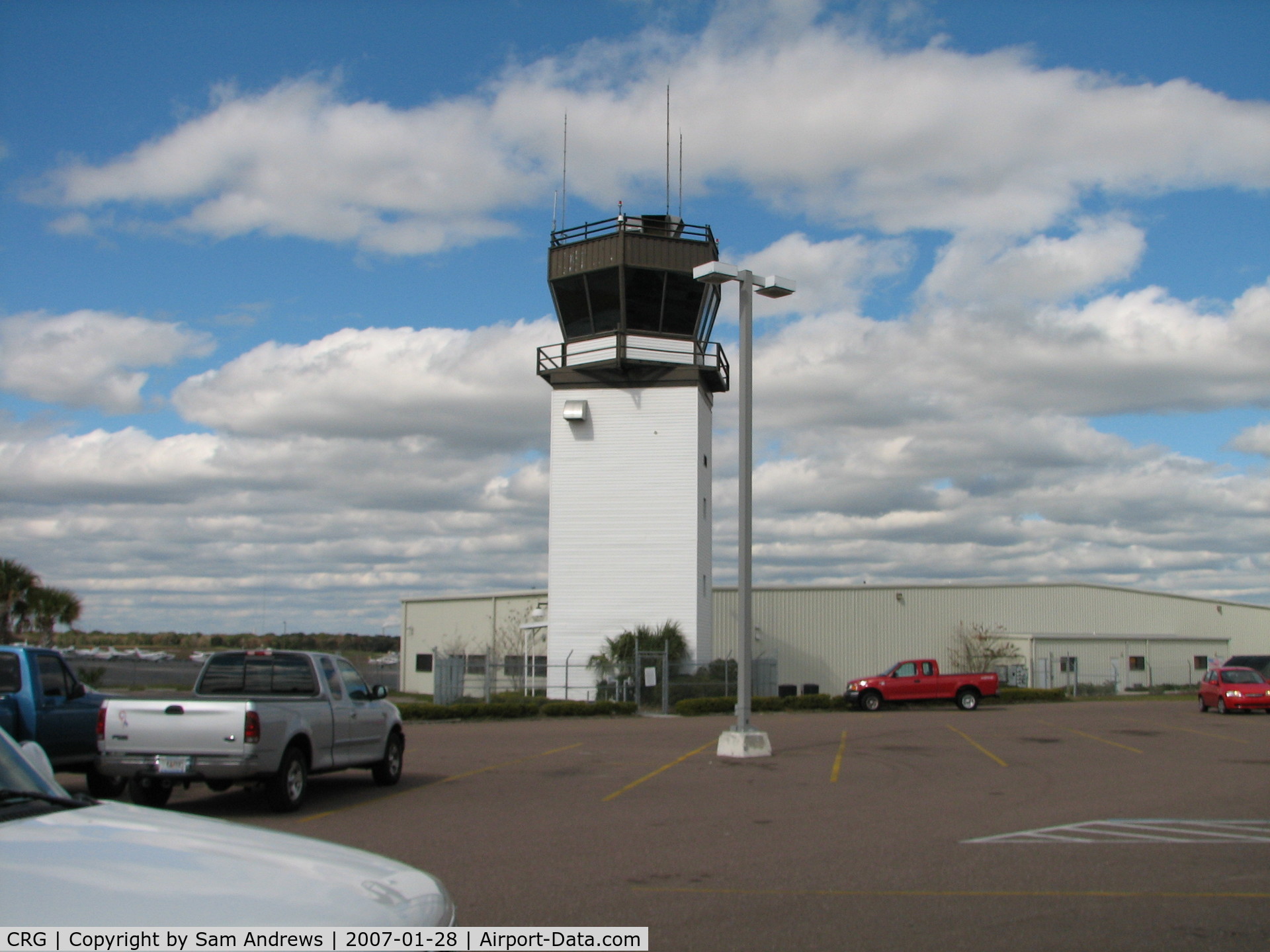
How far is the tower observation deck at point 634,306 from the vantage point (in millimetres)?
36344

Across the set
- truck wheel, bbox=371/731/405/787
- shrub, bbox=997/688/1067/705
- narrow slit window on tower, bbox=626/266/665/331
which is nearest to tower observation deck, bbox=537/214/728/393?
narrow slit window on tower, bbox=626/266/665/331

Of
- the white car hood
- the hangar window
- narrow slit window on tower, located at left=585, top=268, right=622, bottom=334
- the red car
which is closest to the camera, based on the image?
the white car hood

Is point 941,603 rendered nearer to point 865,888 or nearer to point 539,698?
point 539,698

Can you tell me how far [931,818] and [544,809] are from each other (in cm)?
422

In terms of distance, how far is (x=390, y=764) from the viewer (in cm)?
A: 1466

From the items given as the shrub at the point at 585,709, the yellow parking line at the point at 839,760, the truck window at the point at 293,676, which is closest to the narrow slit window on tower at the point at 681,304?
the shrub at the point at 585,709

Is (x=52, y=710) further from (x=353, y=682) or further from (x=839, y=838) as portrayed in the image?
(x=839, y=838)

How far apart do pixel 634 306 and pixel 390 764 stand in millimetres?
24699

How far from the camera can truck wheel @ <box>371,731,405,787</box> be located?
1452 cm

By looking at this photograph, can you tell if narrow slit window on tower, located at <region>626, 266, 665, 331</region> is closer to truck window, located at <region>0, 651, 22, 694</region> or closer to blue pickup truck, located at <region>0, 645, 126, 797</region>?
blue pickup truck, located at <region>0, 645, 126, 797</region>

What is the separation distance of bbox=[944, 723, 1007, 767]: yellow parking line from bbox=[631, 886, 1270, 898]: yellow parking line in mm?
9663

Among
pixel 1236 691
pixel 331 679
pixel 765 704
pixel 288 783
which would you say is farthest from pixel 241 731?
pixel 1236 691

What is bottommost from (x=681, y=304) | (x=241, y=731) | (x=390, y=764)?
(x=390, y=764)

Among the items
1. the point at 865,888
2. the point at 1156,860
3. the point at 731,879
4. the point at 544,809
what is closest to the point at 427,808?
the point at 544,809
